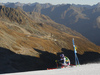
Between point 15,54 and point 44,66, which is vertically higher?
point 15,54

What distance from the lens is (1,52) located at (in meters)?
56.8

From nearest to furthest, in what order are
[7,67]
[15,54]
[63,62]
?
[63,62]
[7,67]
[15,54]

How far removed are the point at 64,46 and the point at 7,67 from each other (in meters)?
64.2

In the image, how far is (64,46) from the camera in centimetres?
10450

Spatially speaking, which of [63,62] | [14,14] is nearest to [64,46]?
[14,14]

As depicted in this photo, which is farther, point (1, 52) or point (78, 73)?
point (1, 52)

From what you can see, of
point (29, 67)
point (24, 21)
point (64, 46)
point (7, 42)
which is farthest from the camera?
point (24, 21)

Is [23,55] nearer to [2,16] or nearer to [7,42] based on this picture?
[7,42]

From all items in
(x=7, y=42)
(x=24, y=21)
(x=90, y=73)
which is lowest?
(x=90, y=73)

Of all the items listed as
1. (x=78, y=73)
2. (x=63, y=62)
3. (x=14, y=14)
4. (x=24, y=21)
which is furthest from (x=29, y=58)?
(x=14, y=14)

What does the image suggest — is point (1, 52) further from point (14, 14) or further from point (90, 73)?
point (14, 14)

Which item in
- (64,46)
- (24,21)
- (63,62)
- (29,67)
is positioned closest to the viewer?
(63,62)

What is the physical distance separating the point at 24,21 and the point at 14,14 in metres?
A: 12.8

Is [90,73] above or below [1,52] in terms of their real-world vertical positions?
below
